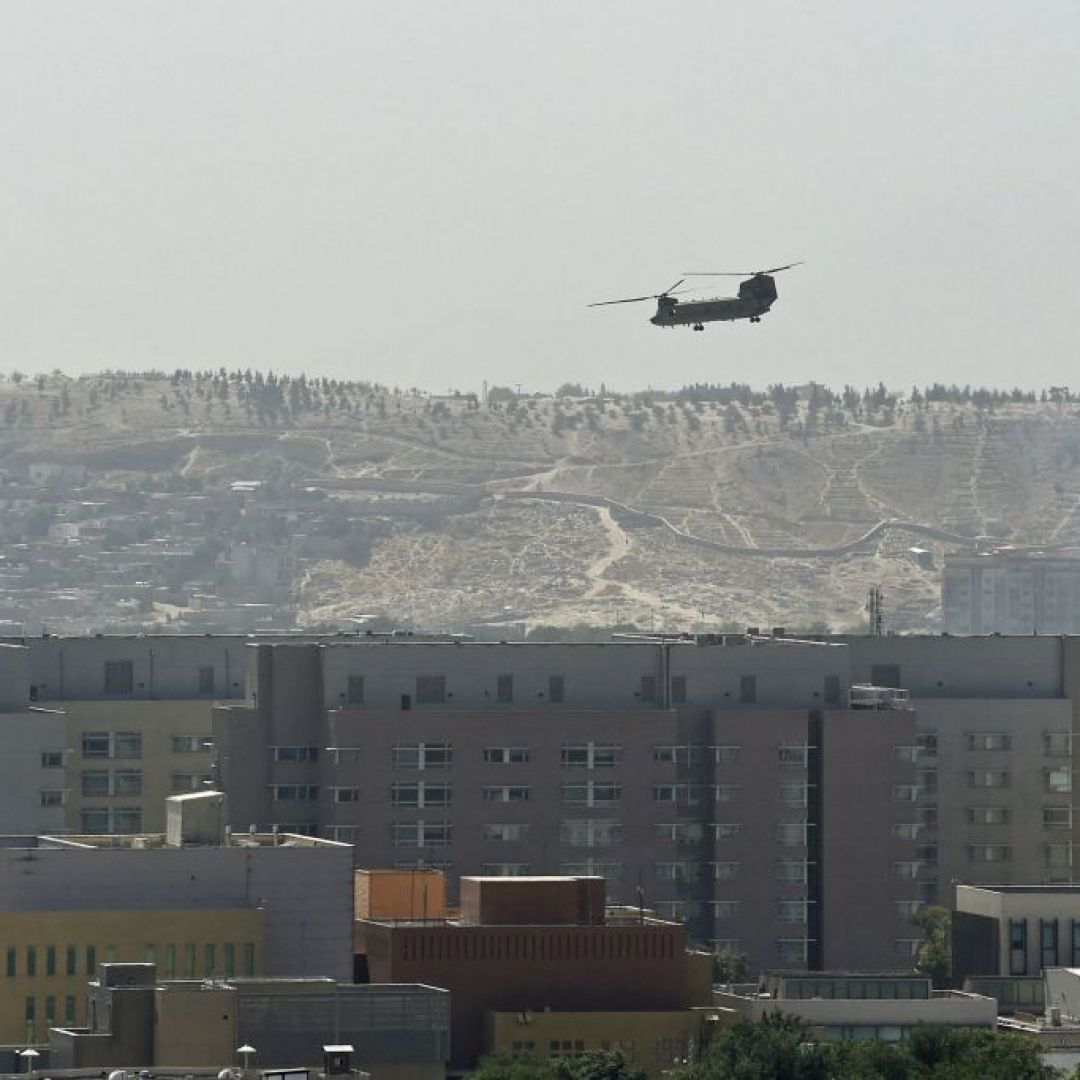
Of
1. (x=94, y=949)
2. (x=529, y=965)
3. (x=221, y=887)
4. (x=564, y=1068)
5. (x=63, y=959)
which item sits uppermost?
(x=221, y=887)

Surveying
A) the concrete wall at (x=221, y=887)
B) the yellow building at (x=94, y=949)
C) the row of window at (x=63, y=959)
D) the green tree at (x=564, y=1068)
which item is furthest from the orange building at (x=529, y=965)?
the green tree at (x=564, y=1068)

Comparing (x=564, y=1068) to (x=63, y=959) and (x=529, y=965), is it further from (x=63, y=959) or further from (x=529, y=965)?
(x=63, y=959)

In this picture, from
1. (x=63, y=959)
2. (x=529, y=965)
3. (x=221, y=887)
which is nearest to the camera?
(x=63, y=959)

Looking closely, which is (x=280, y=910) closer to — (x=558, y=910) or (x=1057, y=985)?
(x=558, y=910)

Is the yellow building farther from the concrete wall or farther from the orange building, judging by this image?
the orange building

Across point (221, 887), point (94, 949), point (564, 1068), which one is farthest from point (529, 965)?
point (564, 1068)

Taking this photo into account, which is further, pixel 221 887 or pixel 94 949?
pixel 221 887

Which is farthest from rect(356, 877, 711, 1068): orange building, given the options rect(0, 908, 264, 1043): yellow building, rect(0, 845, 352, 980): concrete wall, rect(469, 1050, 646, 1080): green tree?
rect(469, 1050, 646, 1080): green tree

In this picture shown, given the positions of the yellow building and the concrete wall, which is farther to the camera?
the concrete wall

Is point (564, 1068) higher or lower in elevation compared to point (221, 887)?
lower

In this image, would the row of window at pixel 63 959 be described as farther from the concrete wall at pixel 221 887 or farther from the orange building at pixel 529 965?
the orange building at pixel 529 965
